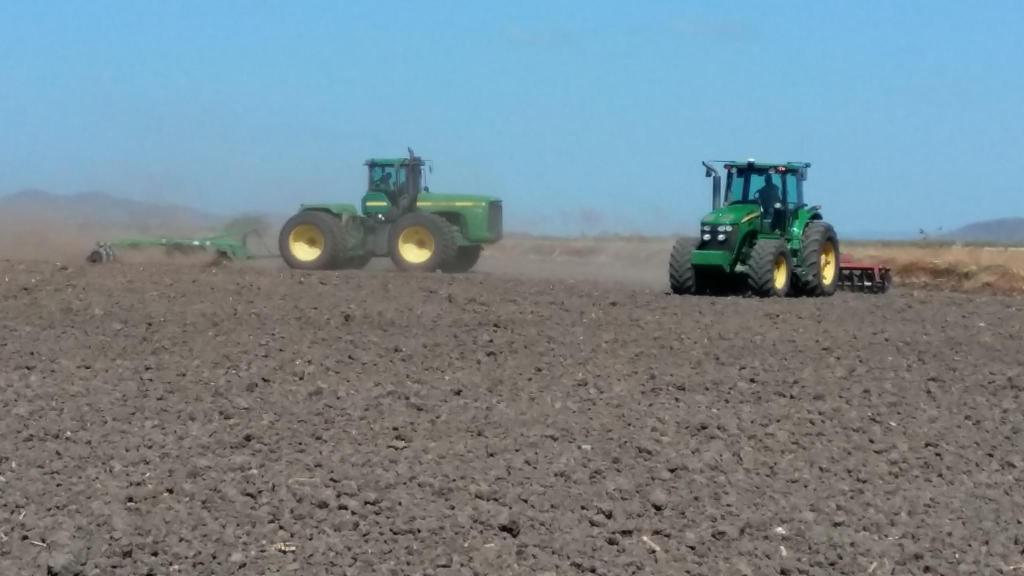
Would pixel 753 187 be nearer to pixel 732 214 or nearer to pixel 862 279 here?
pixel 732 214

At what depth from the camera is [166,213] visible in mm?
44844

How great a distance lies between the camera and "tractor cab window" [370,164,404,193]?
22.8 m

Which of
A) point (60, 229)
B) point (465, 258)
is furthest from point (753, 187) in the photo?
point (60, 229)

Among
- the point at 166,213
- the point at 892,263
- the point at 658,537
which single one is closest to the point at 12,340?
the point at 658,537

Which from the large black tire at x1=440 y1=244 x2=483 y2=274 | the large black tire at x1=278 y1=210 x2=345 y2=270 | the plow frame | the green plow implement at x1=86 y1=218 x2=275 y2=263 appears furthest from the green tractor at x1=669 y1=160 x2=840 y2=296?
the green plow implement at x1=86 y1=218 x2=275 y2=263

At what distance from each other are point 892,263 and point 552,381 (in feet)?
72.0

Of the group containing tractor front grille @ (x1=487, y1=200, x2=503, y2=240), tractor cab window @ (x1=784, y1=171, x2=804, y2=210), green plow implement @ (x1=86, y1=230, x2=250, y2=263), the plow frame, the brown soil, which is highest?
tractor cab window @ (x1=784, y1=171, x2=804, y2=210)

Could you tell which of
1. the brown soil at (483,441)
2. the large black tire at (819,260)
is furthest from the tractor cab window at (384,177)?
the brown soil at (483,441)

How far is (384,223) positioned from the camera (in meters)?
22.8

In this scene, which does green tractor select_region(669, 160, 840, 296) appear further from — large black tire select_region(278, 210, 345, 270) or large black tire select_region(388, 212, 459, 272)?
large black tire select_region(278, 210, 345, 270)

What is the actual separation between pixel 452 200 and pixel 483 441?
47.2 feet

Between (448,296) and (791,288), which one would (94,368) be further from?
(791,288)

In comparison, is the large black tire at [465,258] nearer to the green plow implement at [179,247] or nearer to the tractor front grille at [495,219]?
the tractor front grille at [495,219]

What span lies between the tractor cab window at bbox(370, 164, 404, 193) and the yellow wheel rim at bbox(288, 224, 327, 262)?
1.28 m
